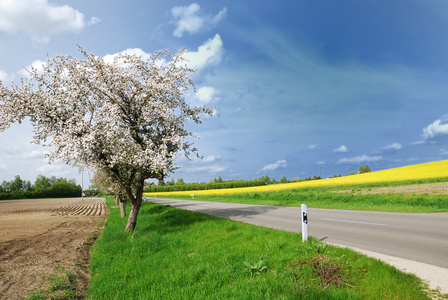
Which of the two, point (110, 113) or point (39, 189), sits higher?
point (110, 113)

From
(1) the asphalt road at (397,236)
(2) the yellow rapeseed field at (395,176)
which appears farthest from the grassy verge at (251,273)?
(2) the yellow rapeseed field at (395,176)

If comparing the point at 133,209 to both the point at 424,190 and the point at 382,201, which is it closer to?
the point at 382,201

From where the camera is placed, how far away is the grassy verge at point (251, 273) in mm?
4688

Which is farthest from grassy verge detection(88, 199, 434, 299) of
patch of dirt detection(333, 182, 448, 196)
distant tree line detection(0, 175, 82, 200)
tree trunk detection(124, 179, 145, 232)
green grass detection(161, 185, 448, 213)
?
distant tree line detection(0, 175, 82, 200)

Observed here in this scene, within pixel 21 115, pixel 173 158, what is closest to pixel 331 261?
pixel 173 158

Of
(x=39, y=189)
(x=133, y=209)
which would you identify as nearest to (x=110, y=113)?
(x=133, y=209)

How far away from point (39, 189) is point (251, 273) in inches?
6718

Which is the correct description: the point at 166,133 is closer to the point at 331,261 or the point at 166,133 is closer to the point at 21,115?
the point at 21,115

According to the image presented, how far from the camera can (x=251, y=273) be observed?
5.68m

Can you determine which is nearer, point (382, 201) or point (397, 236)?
point (397, 236)

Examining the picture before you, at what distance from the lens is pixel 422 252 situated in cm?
705

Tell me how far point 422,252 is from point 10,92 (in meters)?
16.5

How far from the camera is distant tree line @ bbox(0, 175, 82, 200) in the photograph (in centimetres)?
12388

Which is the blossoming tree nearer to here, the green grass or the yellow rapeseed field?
the green grass
